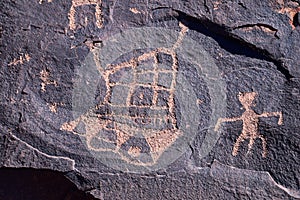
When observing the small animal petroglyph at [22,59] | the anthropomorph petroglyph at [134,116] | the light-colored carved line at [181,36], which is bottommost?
the anthropomorph petroglyph at [134,116]

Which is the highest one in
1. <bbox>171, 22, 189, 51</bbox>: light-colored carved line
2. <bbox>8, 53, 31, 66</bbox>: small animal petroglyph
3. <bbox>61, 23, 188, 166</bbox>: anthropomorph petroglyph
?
<bbox>171, 22, 189, 51</bbox>: light-colored carved line

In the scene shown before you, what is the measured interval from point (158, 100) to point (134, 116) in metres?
0.06

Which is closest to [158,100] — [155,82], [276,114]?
[155,82]

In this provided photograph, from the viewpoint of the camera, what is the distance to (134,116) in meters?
1.41

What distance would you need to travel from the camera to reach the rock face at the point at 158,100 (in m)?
1.41

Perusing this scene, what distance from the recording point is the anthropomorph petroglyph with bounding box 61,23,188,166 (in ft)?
4.61

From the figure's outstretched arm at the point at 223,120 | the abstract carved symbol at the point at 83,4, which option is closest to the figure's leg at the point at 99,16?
the abstract carved symbol at the point at 83,4

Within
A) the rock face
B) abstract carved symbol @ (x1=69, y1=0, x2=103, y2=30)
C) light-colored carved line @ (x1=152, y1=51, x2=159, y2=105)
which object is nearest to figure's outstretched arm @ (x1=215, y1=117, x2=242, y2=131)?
the rock face

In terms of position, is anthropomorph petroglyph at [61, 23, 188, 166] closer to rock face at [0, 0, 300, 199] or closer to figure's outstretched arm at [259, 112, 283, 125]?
rock face at [0, 0, 300, 199]

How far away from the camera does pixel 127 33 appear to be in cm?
142

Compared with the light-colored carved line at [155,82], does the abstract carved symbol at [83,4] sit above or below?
above

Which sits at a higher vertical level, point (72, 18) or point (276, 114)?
point (72, 18)

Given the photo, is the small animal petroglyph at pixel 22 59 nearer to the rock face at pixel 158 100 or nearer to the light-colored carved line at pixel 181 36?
the rock face at pixel 158 100

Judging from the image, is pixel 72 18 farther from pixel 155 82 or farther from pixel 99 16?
pixel 155 82
